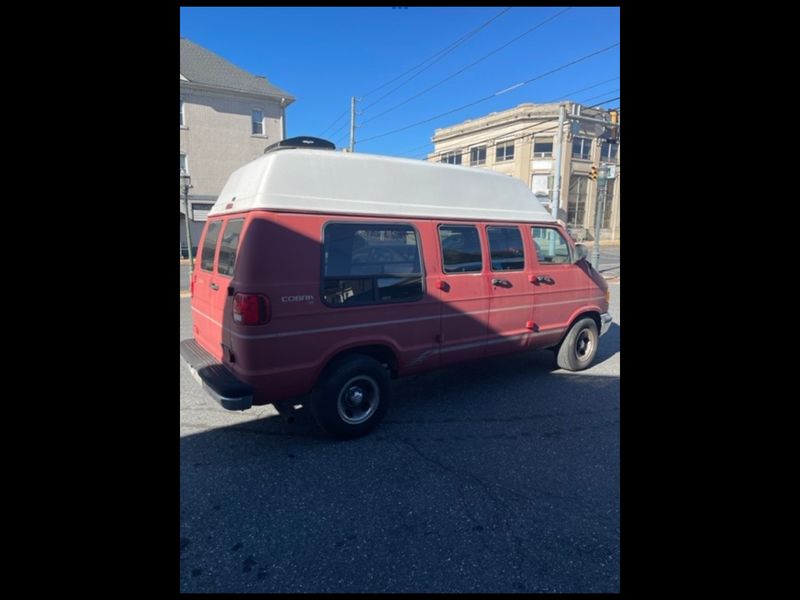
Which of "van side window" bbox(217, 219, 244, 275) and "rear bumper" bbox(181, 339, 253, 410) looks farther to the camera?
"van side window" bbox(217, 219, 244, 275)

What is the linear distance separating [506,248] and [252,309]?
9.63 ft

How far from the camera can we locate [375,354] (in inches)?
Result: 153

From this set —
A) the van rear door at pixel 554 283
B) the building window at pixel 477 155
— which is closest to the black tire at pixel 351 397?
the van rear door at pixel 554 283

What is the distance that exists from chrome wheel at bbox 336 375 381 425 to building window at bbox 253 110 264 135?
25.7 metres

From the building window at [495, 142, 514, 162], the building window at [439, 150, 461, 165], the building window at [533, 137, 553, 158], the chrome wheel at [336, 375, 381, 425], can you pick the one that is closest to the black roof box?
the chrome wheel at [336, 375, 381, 425]

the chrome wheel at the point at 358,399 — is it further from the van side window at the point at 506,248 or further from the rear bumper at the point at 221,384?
the van side window at the point at 506,248

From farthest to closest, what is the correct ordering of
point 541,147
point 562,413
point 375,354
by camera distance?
point 541,147 < point 562,413 < point 375,354

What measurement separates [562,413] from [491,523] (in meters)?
2.03

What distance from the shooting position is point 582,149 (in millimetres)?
38000

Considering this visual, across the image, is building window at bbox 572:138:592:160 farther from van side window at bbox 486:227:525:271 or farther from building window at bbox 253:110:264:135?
van side window at bbox 486:227:525:271

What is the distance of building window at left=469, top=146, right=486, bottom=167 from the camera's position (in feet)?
135

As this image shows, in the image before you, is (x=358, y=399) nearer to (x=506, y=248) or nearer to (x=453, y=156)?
(x=506, y=248)
